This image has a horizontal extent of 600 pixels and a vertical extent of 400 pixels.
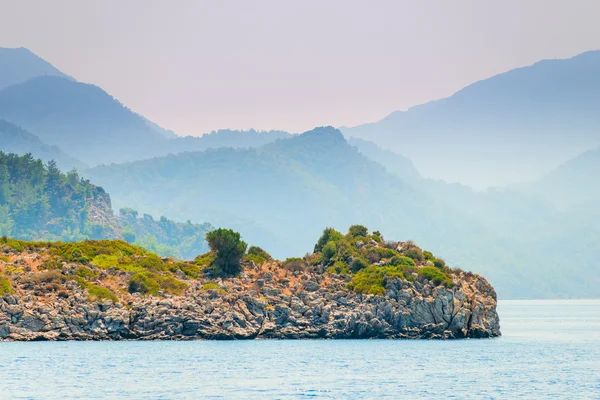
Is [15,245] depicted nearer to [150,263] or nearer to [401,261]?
[150,263]

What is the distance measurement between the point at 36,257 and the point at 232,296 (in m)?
23.8

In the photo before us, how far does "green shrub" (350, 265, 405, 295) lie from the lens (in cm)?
10444

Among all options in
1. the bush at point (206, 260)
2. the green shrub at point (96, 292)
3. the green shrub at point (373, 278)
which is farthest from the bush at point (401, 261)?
the green shrub at point (96, 292)

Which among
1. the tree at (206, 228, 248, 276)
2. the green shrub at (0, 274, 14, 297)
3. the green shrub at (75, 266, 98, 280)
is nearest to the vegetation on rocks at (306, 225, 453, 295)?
the tree at (206, 228, 248, 276)

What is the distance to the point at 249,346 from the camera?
3733 inches

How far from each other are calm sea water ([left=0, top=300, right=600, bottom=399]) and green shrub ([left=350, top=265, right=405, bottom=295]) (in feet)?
18.6

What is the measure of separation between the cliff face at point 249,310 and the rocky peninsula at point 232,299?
0.35 ft

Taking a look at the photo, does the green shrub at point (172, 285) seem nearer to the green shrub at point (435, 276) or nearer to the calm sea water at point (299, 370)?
the calm sea water at point (299, 370)

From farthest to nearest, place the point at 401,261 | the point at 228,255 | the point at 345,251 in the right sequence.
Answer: the point at 345,251 → the point at 228,255 → the point at 401,261

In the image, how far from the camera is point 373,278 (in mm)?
107062

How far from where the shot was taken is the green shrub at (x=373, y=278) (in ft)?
343

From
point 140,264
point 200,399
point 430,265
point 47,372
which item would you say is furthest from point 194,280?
point 200,399

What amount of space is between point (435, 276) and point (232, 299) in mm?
21800

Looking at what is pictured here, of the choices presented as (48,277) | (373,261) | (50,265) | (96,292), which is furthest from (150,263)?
(373,261)
